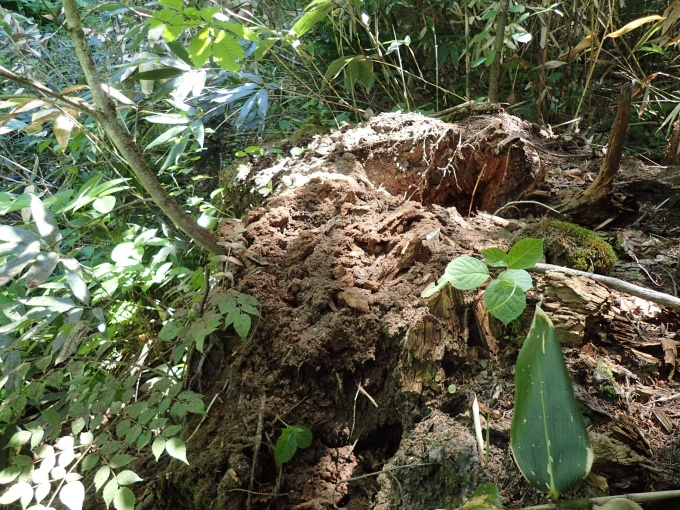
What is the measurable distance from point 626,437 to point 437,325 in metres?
0.40

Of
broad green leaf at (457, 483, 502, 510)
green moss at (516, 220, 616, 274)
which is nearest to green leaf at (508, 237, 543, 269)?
green moss at (516, 220, 616, 274)

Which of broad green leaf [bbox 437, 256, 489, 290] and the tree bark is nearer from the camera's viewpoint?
broad green leaf [bbox 437, 256, 489, 290]

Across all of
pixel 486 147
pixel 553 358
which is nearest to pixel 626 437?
pixel 553 358

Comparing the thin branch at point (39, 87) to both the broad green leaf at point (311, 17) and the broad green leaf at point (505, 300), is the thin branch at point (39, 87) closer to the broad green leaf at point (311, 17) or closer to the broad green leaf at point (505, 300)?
the broad green leaf at point (311, 17)

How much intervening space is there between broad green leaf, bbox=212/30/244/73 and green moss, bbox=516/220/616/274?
88 cm

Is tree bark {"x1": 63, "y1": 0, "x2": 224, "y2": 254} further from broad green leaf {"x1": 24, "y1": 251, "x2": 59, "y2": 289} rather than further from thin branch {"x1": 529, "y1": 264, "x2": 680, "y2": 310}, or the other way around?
thin branch {"x1": 529, "y1": 264, "x2": 680, "y2": 310}

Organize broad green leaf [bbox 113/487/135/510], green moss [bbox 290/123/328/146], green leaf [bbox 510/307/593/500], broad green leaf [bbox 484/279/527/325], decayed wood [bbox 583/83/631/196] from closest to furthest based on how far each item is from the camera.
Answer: green leaf [bbox 510/307/593/500], broad green leaf [bbox 484/279/527/325], broad green leaf [bbox 113/487/135/510], decayed wood [bbox 583/83/631/196], green moss [bbox 290/123/328/146]

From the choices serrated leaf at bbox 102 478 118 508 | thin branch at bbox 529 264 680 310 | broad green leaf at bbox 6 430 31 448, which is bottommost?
broad green leaf at bbox 6 430 31 448

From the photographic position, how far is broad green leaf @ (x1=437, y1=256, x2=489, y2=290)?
38.7 inches

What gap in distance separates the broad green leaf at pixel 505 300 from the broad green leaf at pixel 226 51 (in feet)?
2.65

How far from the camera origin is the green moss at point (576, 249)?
121 centimetres

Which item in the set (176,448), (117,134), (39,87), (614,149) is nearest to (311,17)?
(117,134)

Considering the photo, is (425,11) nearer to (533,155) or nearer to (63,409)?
(533,155)

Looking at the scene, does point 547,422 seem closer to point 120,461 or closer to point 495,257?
point 495,257
